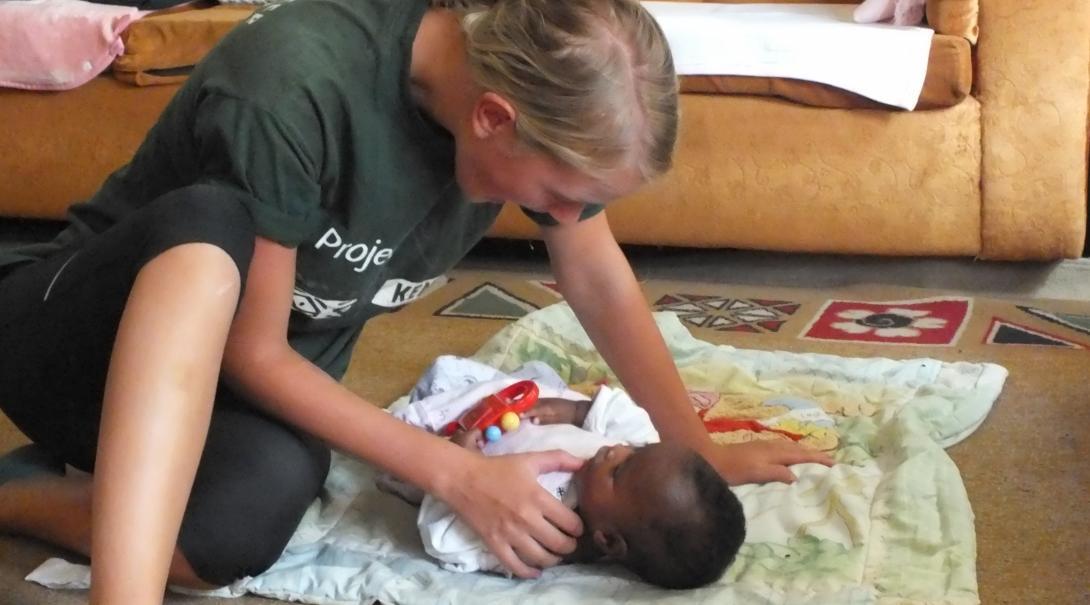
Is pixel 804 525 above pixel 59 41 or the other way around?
the other way around

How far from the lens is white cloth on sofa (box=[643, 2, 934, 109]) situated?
5.65 ft

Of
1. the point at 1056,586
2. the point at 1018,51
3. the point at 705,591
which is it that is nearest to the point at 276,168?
the point at 705,591

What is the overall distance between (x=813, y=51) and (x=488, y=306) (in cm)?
64

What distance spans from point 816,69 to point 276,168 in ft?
3.69

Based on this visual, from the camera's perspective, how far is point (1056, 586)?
3.16 feet

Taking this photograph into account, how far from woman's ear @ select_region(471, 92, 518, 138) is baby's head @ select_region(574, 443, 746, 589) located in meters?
0.30

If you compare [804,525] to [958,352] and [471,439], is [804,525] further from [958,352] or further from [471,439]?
[958,352]

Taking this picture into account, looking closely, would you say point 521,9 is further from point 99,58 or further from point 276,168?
point 99,58

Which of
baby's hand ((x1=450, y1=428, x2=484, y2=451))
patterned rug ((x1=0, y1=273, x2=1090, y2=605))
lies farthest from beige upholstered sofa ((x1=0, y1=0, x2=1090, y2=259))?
baby's hand ((x1=450, y1=428, x2=484, y2=451))

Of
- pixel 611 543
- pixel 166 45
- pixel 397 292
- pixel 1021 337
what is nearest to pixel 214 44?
pixel 166 45

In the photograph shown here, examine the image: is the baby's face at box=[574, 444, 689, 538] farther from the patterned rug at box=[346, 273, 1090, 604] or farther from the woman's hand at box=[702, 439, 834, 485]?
the patterned rug at box=[346, 273, 1090, 604]

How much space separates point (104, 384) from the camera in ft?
2.97

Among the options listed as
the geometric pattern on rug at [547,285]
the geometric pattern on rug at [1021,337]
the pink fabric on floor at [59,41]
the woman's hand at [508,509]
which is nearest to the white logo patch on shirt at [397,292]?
the woman's hand at [508,509]

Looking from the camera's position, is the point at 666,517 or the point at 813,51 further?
the point at 813,51
